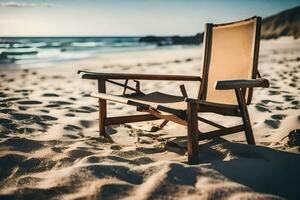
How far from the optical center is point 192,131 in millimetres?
2486

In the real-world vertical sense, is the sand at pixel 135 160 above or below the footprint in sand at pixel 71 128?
above

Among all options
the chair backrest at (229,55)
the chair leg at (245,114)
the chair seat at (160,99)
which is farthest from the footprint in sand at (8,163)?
the chair backrest at (229,55)

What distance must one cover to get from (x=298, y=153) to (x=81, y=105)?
3.22 meters

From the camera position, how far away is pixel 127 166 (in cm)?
244

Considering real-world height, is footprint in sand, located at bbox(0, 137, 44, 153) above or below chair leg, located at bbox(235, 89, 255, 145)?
below

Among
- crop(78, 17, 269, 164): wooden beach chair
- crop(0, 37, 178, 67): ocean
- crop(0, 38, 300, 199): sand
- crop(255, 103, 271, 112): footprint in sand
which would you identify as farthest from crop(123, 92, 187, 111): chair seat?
crop(0, 37, 178, 67): ocean

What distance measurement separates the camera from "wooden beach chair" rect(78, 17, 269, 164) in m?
2.51

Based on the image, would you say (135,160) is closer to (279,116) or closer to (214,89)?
(214,89)

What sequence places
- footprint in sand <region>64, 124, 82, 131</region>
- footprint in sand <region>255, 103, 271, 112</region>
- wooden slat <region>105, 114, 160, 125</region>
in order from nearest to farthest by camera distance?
wooden slat <region>105, 114, 160, 125</region>
footprint in sand <region>64, 124, 82, 131</region>
footprint in sand <region>255, 103, 271, 112</region>

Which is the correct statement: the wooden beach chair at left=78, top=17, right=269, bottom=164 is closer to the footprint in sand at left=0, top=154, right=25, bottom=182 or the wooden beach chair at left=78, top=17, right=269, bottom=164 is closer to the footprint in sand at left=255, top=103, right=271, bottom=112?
the footprint in sand at left=0, top=154, right=25, bottom=182

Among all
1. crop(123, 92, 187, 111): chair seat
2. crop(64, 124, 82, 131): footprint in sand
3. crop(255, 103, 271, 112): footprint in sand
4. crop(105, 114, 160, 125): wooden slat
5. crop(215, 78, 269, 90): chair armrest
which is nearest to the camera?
crop(215, 78, 269, 90): chair armrest

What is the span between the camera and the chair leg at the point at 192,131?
8.00ft

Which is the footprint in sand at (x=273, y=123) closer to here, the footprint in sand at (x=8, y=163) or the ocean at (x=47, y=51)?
the footprint in sand at (x=8, y=163)

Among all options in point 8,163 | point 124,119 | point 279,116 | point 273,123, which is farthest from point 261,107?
point 8,163
